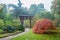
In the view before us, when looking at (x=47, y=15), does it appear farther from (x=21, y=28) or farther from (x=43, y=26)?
(x=21, y=28)

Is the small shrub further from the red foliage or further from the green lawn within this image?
the red foliage

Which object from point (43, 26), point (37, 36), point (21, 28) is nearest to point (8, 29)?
point (21, 28)

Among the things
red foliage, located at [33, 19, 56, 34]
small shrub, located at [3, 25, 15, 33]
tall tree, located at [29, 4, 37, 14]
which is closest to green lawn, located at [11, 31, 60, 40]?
red foliage, located at [33, 19, 56, 34]

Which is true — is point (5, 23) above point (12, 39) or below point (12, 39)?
above

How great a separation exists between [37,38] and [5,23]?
951 millimetres

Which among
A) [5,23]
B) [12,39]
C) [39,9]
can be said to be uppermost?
[39,9]

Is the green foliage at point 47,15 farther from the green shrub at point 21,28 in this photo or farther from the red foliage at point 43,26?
the green shrub at point 21,28

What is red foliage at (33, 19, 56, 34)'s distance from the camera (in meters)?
5.32

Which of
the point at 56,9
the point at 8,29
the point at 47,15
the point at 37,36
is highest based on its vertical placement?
the point at 56,9

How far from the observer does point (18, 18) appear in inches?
210

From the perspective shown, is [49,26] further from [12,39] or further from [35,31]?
[12,39]

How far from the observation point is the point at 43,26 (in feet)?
17.5

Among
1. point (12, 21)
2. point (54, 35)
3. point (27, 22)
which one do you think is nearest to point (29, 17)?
point (27, 22)

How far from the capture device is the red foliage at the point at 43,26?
17.5 feet
